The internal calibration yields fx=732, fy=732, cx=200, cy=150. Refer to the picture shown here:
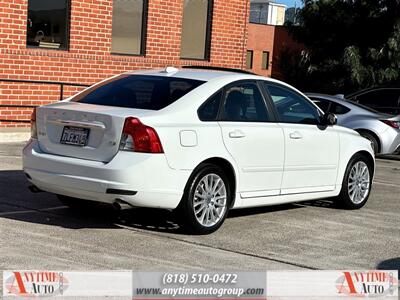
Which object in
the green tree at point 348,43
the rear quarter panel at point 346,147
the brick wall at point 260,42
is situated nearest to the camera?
the rear quarter panel at point 346,147

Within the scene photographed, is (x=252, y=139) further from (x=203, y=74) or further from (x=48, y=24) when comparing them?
(x=48, y=24)

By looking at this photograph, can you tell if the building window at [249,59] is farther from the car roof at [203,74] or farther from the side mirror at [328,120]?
the car roof at [203,74]

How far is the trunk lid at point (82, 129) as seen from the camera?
693 centimetres

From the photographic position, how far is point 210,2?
60.2 feet

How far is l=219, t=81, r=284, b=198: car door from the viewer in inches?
300

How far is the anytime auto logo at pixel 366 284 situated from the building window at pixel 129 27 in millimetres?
11652

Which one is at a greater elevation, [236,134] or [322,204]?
[236,134]

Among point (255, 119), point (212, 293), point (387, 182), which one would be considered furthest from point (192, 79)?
point (387, 182)

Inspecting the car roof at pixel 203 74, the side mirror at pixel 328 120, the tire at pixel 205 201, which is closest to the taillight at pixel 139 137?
the tire at pixel 205 201

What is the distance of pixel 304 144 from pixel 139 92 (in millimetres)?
2058

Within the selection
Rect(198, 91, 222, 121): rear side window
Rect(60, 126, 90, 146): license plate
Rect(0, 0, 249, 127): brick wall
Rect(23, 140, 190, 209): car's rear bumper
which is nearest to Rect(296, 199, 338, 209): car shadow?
Rect(198, 91, 222, 121): rear side window

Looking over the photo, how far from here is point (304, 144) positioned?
27.7 feet

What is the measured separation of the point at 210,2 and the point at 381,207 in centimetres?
998

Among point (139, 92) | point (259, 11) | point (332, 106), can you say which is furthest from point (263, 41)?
point (139, 92)
